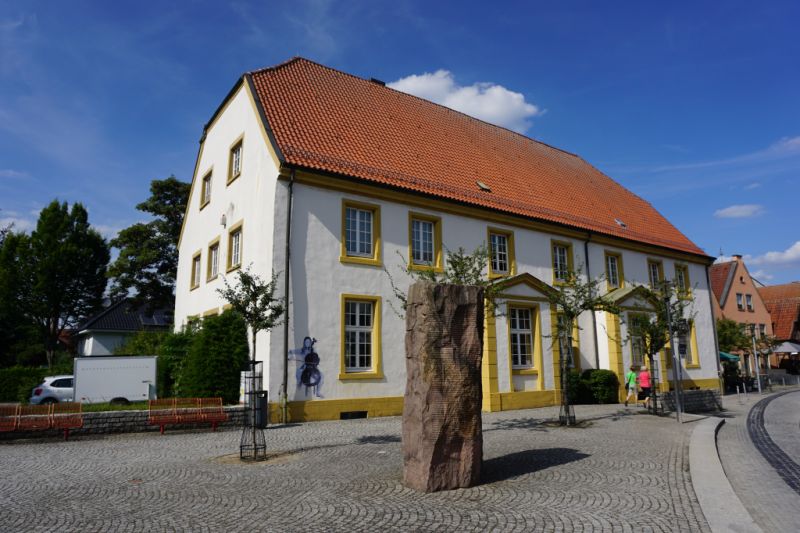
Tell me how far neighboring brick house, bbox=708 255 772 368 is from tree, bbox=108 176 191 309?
37951 millimetres

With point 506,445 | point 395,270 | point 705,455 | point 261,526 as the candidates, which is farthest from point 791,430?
point 261,526

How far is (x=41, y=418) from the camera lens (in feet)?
36.1

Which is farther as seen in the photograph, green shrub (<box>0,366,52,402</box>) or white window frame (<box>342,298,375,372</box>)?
green shrub (<box>0,366,52,402</box>)

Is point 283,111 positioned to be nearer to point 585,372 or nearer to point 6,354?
point 585,372

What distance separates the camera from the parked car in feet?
65.2

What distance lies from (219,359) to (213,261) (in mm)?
5961

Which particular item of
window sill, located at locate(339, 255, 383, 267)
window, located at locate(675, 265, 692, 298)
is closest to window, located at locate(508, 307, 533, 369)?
window sill, located at locate(339, 255, 383, 267)

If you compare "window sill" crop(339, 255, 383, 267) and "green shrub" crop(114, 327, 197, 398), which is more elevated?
"window sill" crop(339, 255, 383, 267)

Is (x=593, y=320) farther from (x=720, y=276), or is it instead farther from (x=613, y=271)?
(x=720, y=276)

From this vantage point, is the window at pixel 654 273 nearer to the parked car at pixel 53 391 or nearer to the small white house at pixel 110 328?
the parked car at pixel 53 391

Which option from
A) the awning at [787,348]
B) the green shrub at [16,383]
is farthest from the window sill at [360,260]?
the awning at [787,348]

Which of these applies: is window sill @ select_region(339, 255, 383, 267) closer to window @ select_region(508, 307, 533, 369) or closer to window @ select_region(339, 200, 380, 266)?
window @ select_region(339, 200, 380, 266)

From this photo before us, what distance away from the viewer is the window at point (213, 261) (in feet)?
61.6

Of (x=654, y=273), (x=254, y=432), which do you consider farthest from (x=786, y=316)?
(x=254, y=432)
